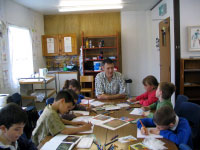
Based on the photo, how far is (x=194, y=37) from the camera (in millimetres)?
4277

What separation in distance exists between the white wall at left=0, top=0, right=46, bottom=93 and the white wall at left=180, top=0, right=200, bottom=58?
3913 millimetres

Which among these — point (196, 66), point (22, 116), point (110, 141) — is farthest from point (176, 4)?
point (22, 116)

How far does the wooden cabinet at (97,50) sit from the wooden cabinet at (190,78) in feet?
7.27

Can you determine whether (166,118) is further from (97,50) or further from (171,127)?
(97,50)

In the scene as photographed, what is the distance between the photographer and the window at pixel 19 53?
4.62m

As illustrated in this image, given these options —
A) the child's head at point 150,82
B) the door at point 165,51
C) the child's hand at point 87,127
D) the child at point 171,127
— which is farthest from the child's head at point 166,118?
the door at point 165,51

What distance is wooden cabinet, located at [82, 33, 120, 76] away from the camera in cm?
616

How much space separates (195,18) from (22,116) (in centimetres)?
424

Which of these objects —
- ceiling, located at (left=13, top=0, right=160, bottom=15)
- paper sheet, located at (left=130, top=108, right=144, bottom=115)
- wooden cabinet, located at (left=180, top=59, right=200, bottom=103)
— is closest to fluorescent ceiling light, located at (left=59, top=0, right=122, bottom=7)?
ceiling, located at (left=13, top=0, right=160, bottom=15)

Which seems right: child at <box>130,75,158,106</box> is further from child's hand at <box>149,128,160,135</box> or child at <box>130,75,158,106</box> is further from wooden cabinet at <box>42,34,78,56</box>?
wooden cabinet at <box>42,34,78,56</box>

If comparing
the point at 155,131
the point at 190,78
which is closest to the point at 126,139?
the point at 155,131

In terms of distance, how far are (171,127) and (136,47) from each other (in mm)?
5116

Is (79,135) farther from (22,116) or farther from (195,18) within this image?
(195,18)

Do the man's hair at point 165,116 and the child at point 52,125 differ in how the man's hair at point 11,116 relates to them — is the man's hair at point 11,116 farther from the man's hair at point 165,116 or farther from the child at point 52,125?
the man's hair at point 165,116
